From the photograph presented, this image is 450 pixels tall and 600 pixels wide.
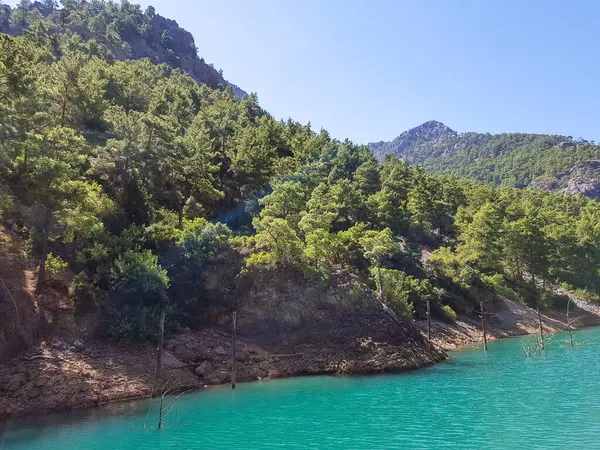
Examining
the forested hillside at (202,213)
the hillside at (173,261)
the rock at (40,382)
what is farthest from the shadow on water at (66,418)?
the forested hillside at (202,213)

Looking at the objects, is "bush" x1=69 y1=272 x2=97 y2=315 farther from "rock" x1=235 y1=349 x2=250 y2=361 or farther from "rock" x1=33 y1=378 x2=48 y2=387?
"rock" x1=235 y1=349 x2=250 y2=361

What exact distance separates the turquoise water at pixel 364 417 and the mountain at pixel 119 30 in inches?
4126

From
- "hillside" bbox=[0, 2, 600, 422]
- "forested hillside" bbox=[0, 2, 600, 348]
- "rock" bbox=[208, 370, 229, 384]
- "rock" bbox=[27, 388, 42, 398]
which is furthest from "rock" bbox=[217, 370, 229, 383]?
"rock" bbox=[27, 388, 42, 398]

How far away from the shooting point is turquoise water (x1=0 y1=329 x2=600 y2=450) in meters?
20.2

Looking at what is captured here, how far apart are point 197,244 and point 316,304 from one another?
12.1 meters

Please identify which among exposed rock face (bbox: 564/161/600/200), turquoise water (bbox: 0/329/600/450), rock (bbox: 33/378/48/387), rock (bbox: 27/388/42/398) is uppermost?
exposed rock face (bbox: 564/161/600/200)

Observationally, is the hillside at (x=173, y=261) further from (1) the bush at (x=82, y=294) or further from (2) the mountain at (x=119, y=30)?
(2) the mountain at (x=119, y=30)

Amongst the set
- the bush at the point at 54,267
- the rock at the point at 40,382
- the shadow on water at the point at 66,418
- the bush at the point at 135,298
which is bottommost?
the shadow on water at the point at 66,418

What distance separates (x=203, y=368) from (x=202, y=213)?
22.7m

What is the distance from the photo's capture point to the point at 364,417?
24453 mm

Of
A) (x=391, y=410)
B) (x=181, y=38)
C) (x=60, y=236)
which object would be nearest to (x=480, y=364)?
(x=391, y=410)

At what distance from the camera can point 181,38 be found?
6998 inches

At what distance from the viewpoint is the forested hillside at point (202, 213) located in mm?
33688

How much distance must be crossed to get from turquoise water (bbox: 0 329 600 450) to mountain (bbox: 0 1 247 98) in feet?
344
